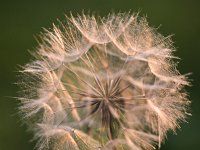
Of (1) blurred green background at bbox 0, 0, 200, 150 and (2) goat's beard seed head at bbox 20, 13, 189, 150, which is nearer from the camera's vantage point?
(2) goat's beard seed head at bbox 20, 13, 189, 150

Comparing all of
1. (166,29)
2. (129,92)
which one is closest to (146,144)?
(129,92)

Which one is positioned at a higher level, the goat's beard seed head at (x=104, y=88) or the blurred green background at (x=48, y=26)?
the blurred green background at (x=48, y=26)

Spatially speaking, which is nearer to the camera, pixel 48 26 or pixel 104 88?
pixel 104 88

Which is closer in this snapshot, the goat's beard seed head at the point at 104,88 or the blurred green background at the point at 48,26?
the goat's beard seed head at the point at 104,88

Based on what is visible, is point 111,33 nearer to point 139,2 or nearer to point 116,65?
point 116,65

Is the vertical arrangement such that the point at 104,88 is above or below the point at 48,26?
below
